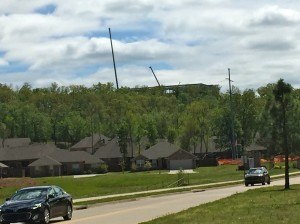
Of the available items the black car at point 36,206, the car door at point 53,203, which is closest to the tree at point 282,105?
the black car at point 36,206

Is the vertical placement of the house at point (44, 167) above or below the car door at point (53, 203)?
above

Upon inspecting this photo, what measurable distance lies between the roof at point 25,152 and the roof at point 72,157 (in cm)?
231

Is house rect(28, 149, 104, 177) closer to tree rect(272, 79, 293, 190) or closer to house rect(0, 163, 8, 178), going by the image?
house rect(0, 163, 8, 178)

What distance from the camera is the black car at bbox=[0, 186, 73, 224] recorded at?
24.1 m

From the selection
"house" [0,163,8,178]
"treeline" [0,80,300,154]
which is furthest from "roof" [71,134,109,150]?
"house" [0,163,8,178]

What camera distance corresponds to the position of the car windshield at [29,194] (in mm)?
25500

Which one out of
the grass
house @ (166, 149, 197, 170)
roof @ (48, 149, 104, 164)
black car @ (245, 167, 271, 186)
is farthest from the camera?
roof @ (48, 149, 104, 164)

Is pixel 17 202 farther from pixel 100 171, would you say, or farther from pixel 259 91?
pixel 259 91

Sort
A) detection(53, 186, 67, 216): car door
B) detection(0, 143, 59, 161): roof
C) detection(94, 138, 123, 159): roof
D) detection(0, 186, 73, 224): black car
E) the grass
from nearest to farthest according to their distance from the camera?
the grass, detection(0, 186, 73, 224): black car, detection(53, 186, 67, 216): car door, detection(0, 143, 59, 161): roof, detection(94, 138, 123, 159): roof

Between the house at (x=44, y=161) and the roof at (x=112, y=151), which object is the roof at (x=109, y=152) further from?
the house at (x=44, y=161)

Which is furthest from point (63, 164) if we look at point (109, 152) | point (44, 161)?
point (109, 152)

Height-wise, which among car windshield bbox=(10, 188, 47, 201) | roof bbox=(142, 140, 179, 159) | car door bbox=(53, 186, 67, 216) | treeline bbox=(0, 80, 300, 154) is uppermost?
treeline bbox=(0, 80, 300, 154)

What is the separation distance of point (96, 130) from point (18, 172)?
166 ft

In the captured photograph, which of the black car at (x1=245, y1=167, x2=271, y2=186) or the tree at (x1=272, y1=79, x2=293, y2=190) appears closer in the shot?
the tree at (x1=272, y1=79, x2=293, y2=190)
